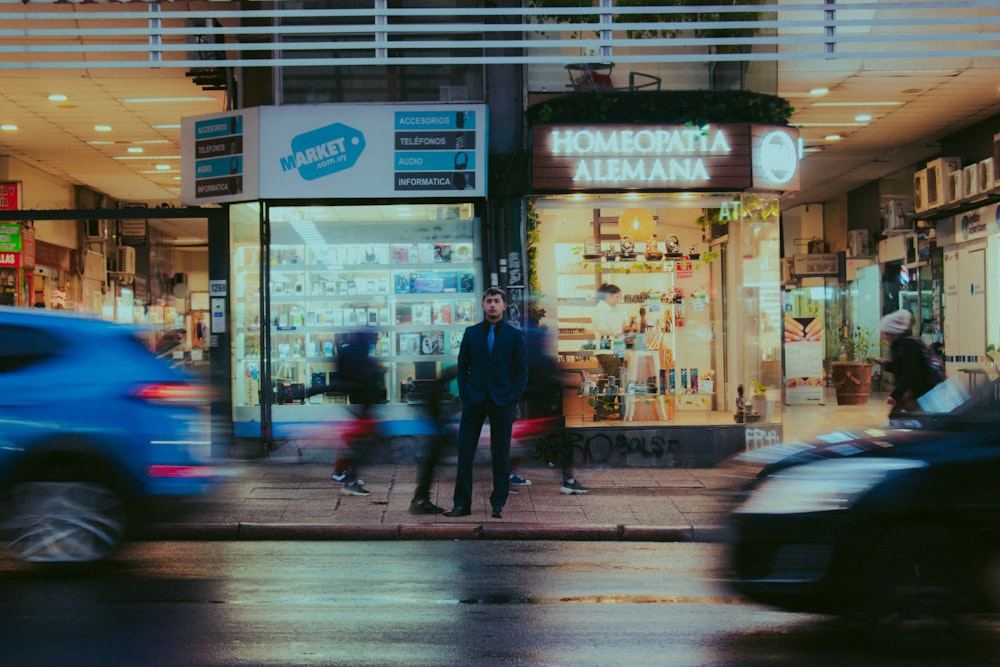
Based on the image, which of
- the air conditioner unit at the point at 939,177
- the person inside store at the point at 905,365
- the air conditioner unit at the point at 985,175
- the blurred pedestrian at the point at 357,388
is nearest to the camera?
the person inside store at the point at 905,365

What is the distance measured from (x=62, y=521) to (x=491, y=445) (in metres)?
3.89

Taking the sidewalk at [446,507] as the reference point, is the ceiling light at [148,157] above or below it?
above

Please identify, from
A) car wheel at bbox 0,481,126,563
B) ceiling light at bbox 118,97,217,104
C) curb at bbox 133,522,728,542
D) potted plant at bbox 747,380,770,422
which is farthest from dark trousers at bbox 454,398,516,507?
ceiling light at bbox 118,97,217,104

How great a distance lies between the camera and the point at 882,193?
2405 cm

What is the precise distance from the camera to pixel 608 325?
45.4ft

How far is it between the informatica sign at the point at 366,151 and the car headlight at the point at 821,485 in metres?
7.81

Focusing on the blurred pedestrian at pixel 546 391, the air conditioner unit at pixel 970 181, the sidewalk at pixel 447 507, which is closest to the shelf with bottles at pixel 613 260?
the blurred pedestrian at pixel 546 391

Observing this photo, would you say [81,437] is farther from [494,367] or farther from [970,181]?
[970,181]

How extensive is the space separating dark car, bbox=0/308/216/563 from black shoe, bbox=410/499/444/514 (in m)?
2.98

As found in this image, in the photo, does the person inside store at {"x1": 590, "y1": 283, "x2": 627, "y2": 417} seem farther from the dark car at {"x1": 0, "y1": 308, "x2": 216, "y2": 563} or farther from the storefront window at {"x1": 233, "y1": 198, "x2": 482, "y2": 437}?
the dark car at {"x1": 0, "y1": 308, "x2": 216, "y2": 563}

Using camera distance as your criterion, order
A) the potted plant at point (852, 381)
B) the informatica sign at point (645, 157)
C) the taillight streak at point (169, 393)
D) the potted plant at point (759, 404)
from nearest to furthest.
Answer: the taillight streak at point (169, 393) → the informatica sign at point (645, 157) → the potted plant at point (759, 404) → the potted plant at point (852, 381)

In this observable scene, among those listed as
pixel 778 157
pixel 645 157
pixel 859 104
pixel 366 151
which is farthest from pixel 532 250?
pixel 859 104

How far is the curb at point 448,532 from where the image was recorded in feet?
28.9

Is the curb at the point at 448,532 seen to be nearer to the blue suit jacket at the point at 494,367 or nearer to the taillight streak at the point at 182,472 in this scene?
the blue suit jacket at the point at 494,367
